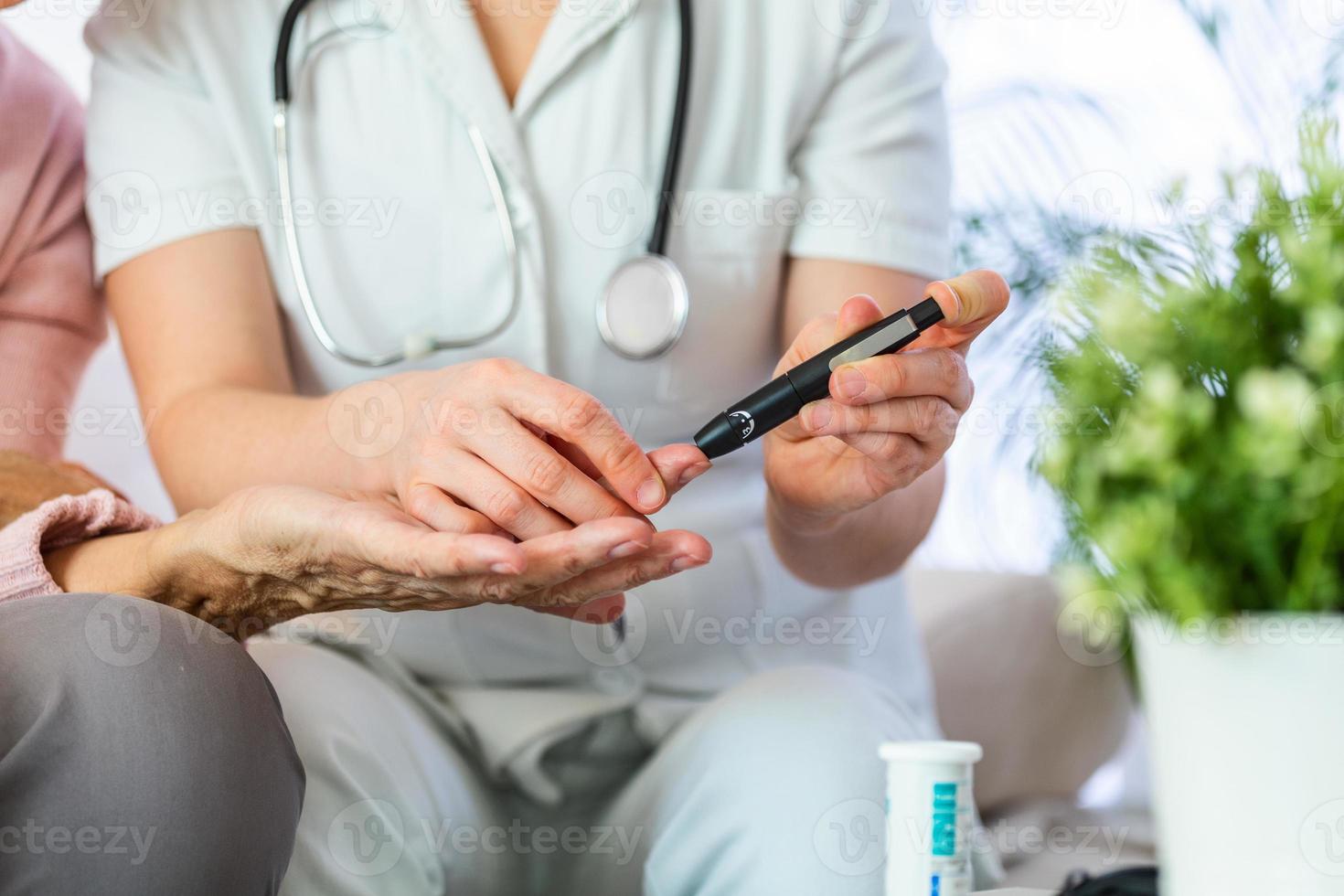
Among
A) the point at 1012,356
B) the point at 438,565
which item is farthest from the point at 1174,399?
the point at 1012,356

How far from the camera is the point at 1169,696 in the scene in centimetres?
42

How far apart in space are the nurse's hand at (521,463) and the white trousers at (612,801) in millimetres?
207

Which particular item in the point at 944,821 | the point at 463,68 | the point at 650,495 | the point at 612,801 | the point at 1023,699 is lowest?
the point at 1023,699

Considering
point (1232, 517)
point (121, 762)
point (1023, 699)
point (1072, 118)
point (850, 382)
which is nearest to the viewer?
point (1232, 517)

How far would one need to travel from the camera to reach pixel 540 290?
94 centimetres

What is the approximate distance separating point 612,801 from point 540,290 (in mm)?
401

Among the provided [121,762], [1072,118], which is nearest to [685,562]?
[121,762]

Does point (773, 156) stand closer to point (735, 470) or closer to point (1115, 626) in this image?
point (735, 470)

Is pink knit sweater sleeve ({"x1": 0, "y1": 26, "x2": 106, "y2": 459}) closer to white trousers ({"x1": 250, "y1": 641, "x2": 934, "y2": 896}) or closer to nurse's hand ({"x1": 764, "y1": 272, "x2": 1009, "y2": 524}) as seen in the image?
white trousers ({"x1": 250, "y1": 641, "x2": 934, "y2": 896})

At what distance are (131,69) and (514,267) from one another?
14.8 inches

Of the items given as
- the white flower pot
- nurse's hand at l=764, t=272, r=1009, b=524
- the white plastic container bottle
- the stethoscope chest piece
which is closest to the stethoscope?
the stethoscope chest piece

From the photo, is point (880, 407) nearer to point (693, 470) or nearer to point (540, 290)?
point (693, 470)

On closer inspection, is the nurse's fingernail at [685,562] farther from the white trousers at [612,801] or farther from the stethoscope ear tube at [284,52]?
the stethoscope ear tube at [284,52]

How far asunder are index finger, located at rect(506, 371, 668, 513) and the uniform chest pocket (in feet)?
0.99
